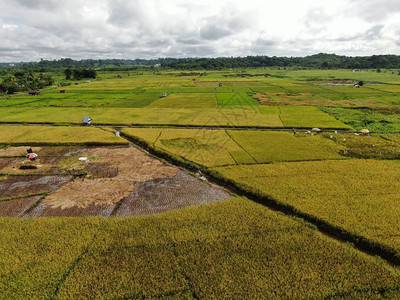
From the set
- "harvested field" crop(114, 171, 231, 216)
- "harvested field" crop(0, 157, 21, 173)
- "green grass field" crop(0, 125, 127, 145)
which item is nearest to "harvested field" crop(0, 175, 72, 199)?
"harvested field" crop(0, 157, 21, 173)

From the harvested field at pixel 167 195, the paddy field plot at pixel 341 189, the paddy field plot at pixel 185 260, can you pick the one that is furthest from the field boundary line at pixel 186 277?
the paddy field plot at pixel 341 189

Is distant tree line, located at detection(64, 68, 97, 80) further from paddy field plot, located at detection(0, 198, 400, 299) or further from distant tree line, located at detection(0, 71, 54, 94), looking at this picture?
paddy field plot, located at detection(0, 198, 400, 299)

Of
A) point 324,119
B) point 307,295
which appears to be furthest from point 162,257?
point 324,119

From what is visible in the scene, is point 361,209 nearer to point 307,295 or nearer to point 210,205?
point 307,295

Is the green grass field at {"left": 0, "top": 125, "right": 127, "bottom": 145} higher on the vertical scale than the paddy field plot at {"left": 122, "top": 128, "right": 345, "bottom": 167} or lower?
higher

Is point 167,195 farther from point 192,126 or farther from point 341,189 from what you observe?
point 192,126

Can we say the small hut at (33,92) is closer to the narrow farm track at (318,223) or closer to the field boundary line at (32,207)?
the field boundary line at (32,207)
